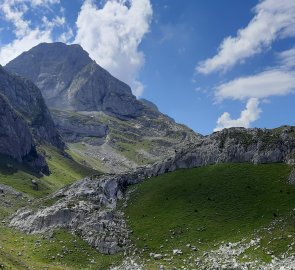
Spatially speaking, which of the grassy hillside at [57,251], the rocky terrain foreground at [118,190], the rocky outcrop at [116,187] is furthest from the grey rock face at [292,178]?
the grassy hillside at [57,251]

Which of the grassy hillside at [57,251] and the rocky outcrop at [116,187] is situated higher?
the rocky outcrop at [116,187]

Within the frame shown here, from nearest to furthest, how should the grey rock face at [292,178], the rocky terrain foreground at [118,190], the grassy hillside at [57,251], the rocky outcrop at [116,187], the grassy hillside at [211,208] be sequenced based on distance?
the grassy hillside at [211,208] → the grassy hillside at [57,251] → the rocky terrain foreground at [118,190] → the grey rock face at [292,178] → the rocky outcrop at [116,187]

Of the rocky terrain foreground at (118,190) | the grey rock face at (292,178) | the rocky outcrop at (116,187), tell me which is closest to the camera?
the rocky terrain foreground at (118,190)

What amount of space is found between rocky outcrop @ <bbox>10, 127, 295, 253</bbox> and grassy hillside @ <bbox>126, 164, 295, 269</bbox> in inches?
146

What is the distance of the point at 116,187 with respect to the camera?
107m

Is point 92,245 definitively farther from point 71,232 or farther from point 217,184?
point 217,184

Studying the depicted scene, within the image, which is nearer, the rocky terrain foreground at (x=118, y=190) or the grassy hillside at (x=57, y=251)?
the grassy hillside at (x=57, y=251)

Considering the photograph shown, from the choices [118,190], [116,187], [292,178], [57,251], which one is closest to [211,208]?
[292,178]

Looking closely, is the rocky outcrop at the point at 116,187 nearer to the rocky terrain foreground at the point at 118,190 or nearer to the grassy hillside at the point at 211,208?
the rocky terrain foreground at the point at 118,190

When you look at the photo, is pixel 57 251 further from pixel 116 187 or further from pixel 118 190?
pixel 116 187

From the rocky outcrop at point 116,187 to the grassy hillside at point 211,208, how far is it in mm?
3721

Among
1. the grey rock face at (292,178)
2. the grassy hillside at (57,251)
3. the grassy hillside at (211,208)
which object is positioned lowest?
the grassy hillside at (57,251)

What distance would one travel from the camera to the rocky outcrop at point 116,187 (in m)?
87.5

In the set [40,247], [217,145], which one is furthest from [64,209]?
[217,145]
